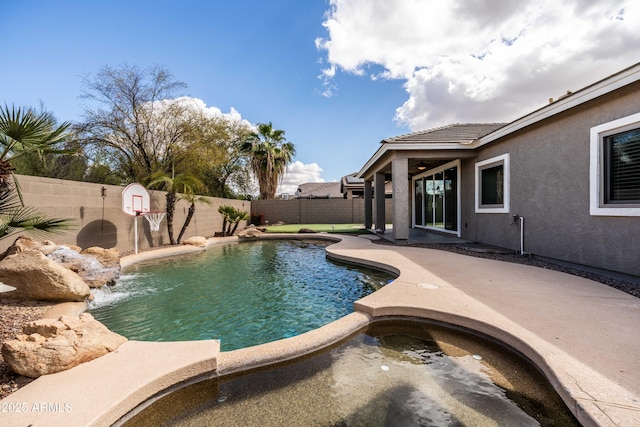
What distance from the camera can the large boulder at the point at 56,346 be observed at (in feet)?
7.14

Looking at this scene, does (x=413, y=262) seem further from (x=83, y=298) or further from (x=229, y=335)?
(x=83, y=298)

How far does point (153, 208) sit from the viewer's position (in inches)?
386

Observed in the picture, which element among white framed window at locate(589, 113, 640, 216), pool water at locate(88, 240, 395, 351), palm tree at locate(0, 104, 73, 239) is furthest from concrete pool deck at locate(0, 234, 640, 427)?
palm tree at locate(0, 104, 73, 239)

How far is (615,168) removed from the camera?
4.92 metres

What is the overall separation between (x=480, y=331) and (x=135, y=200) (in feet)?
31.3

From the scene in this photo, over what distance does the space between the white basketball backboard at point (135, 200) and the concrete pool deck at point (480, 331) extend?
715 cm

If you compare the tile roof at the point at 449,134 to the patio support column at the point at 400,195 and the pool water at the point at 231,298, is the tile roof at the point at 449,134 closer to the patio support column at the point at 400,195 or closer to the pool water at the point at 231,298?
the patio support column at the point at 400,195

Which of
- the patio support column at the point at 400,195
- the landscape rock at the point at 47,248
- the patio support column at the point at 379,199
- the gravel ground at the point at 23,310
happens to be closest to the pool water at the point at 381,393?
the gravel ground at the point at 23,310

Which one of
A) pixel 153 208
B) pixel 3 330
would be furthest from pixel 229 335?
pixel 153 208

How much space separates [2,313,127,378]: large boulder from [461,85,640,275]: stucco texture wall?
729 centimetres

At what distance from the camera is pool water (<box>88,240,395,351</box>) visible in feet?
11.9

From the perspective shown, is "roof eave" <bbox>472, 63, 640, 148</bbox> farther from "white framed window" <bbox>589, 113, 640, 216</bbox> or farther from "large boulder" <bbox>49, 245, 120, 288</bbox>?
"large boulder" <bbox>49, 245, 120, 288</bbox>

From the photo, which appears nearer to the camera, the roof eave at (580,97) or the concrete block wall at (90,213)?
the roof eave at (580,97)

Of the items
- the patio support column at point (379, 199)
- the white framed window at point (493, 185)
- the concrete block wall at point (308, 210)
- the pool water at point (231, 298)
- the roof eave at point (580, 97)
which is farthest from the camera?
the concrete block wall at point (308, 210)
